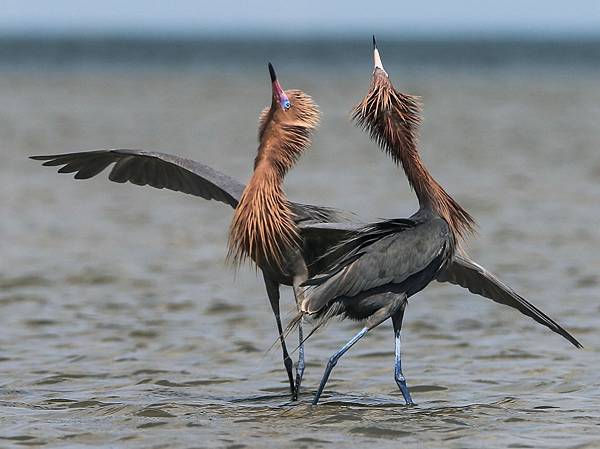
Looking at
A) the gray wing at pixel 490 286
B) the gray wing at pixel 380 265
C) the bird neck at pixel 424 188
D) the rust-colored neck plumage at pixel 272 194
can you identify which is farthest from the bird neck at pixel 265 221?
the gray wing at pixel 490 286

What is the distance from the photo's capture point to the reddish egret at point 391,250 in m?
7.81

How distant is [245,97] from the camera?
4262 cm

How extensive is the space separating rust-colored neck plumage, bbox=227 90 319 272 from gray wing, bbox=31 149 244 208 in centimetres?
86

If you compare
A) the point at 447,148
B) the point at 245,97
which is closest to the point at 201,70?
the point at 245,97

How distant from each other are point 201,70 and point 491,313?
58794mm

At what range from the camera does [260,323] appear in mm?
11047

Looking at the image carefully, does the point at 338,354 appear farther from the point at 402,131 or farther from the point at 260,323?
the point at 260,323

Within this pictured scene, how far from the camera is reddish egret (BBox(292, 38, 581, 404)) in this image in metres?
7.81

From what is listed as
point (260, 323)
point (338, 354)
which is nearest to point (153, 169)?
point (260, 323)

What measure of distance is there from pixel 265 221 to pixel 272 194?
0.65 feet

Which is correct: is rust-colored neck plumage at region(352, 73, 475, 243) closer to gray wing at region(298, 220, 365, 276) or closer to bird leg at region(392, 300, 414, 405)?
gray wing at region(298, 220, 365, 276)

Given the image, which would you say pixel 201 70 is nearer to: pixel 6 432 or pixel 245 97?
pixel 245 97

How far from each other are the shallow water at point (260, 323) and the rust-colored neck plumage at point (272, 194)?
37.3 inches

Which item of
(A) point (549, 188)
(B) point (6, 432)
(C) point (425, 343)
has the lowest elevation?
(B) point (6, 432)
